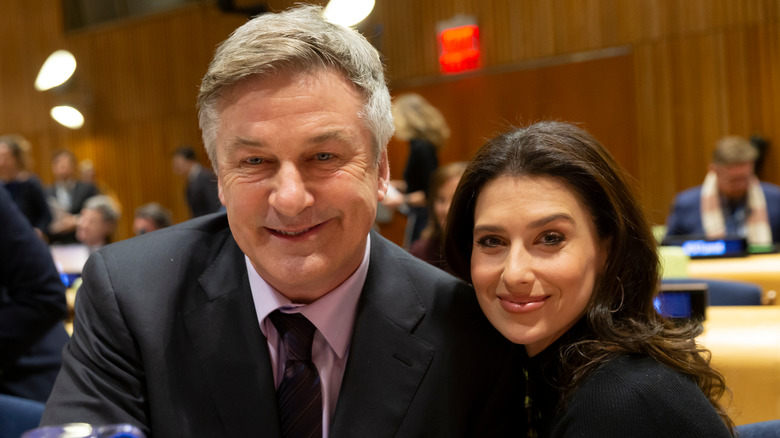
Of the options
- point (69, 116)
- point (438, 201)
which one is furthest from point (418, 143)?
point (69, 116)

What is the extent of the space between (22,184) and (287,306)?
6678mm

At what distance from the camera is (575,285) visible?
1.52m

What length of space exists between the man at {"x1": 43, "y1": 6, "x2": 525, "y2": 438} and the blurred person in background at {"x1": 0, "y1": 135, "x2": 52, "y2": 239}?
236 inches

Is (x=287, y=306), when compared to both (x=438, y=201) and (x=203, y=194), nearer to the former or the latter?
(x=438, y=201)

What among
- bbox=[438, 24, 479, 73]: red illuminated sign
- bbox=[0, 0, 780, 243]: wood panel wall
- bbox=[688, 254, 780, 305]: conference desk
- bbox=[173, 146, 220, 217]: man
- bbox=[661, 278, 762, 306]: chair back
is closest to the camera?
bbox=[661, 278, 762, 306]: chair back

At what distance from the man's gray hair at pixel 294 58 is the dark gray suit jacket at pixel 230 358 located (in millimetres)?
284

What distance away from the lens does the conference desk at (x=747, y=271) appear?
384cm

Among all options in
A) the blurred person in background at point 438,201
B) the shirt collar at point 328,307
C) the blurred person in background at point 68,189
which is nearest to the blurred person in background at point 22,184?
the blurred person in background at point 68,189

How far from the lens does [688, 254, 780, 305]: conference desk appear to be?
3844mm

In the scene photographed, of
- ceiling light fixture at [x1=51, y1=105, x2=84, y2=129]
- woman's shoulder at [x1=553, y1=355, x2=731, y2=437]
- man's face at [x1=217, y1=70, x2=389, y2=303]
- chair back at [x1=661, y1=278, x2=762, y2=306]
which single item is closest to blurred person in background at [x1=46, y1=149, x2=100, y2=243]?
ceiling light fixture at [x1=51, y1=105, x2=84, y2=129]

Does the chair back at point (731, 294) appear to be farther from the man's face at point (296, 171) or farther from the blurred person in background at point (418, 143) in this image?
the blurred person in background at point (418, 143)

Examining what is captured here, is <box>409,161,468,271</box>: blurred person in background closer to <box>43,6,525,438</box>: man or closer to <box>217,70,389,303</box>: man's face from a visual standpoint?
<box>43,6,525,438</box>: man

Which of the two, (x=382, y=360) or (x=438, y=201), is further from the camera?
(x=438, y=201)

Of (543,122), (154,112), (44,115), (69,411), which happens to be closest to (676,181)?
(543,122)
